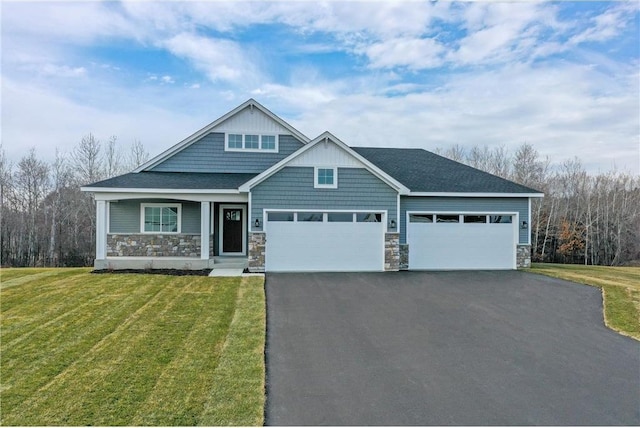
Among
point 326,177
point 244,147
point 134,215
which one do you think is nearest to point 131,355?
point 326,177

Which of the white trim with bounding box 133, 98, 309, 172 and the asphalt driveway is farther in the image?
the white trim with bounding box 133, 98, 309, 172

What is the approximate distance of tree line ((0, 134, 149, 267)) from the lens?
26.8 m

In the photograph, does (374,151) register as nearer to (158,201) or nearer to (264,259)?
(264,259)

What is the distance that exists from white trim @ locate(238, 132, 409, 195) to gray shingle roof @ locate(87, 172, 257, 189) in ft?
3.21

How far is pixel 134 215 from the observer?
14445 millimetres

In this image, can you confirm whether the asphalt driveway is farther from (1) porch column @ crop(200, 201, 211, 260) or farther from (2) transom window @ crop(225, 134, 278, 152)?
(2) transom window @ crop(225, 134, 278, 152)

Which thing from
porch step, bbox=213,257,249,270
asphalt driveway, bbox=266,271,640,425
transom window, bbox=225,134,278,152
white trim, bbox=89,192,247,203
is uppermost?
transom window, bbox=225,134,278,152

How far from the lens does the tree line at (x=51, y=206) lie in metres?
26.8

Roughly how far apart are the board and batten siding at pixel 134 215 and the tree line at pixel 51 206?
14.7 metres

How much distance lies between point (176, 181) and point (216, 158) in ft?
7.21

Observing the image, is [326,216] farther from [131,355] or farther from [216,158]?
[131,355]

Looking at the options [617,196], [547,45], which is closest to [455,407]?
[547,45]

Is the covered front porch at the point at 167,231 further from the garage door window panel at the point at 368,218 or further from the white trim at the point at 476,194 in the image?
the white trim at the point at 476,194

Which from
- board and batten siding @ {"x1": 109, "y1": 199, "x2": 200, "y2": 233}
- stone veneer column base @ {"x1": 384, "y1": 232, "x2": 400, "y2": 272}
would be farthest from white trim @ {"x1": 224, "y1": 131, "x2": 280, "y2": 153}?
stone veneer column base @ {"x1": 384, "y1": 232, "x2": 400, "y2": 272}
